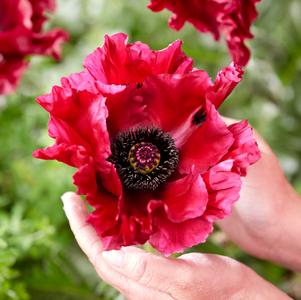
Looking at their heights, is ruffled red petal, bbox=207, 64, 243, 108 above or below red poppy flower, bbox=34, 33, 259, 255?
above

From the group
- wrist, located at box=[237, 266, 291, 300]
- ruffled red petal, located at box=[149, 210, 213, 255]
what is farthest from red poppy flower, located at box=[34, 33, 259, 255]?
wrist, located at box=[237, 266, 291, 300]

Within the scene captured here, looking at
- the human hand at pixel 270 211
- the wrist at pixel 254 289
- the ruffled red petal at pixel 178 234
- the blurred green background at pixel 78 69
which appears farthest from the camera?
the blurred green background at pixel 78 69

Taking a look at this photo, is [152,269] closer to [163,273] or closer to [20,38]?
[163,273]

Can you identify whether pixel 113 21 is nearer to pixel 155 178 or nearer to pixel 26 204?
pixel 26 204

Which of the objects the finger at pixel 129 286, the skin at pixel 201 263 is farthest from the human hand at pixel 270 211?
the finger at pixel 129 286

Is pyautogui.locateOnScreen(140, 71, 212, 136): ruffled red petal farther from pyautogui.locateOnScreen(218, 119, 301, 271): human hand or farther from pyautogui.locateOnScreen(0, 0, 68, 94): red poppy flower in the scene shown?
pyautogui.locateOnScreen(0, 0, 68, 94): red poppy flower

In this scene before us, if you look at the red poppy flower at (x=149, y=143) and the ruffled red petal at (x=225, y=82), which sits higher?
the ruffled red petal at (x=225, y=82)

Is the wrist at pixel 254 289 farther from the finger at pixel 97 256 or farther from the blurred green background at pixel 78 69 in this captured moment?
the blurred green background at pixel 78 69
